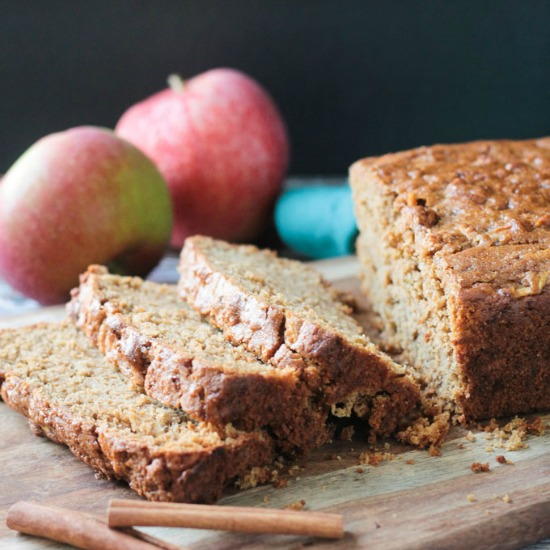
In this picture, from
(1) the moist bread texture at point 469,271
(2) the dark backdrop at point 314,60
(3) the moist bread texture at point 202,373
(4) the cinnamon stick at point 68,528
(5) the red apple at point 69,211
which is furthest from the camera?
(2) the dark backdrop at point 314,60

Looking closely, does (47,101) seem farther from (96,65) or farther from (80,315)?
(80,315)

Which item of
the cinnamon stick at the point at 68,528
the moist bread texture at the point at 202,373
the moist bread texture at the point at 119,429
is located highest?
the moist bread texture at the point at 202,373

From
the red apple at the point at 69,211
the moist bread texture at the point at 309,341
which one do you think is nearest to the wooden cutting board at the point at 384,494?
the moist bread texture at the point at 309,341

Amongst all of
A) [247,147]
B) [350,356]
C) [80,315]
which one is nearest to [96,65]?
[247,147]

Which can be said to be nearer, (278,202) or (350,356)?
(350,356)

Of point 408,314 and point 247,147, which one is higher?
point 247,147

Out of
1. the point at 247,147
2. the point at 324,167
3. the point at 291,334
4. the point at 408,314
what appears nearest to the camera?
the point at 291,334

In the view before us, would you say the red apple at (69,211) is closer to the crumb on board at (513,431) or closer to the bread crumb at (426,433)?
the bread crumb at (426,433)
